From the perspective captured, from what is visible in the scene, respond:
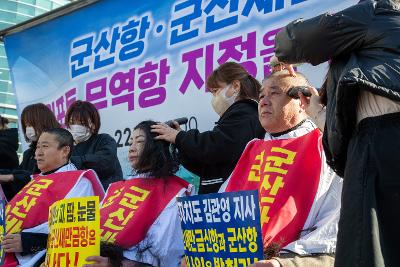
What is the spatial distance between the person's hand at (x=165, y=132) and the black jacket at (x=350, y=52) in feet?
5.21

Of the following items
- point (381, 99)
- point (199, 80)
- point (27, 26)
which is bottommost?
point (381, 99)

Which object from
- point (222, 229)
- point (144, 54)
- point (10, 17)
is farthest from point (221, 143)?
point (10, 17)

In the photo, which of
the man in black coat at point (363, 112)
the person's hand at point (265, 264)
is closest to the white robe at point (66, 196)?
the person's hand at point (265, 264)

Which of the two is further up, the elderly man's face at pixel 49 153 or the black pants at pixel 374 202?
the elderly man's face at pixel 49 153

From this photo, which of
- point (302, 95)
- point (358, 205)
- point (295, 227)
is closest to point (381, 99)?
point (358, 205)

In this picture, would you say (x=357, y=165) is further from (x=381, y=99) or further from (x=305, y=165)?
(x=305, y=165)

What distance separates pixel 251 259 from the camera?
216cm

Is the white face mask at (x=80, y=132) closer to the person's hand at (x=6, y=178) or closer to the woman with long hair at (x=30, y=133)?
the woman with long hair at (x=30, y=133)

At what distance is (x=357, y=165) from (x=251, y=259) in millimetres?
688

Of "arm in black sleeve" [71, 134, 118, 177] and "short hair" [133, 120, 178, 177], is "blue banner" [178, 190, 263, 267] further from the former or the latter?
"arm in black sleeve" [71, 134, 118, 177]

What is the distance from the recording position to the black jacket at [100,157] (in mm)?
4000

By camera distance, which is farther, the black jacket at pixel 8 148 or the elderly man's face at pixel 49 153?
the black jacket at pixel 8 148

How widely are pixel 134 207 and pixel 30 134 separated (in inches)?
65.5

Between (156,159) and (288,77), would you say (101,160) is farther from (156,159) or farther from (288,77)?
(288,77)
